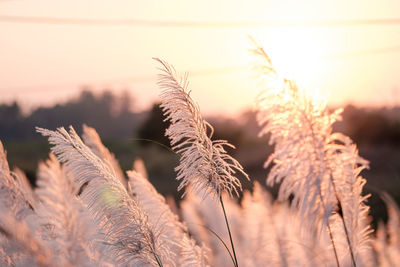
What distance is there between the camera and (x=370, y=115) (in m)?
24.4

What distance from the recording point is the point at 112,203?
1748mm

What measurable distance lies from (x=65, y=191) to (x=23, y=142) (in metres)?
32.5

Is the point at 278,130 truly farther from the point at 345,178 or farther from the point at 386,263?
the point at 386,263

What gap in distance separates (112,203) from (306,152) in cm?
69

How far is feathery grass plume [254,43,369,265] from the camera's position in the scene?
1.90 meters

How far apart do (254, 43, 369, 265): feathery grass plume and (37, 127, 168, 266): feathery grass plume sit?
1.59 ft

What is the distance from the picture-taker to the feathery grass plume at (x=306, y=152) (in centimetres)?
190

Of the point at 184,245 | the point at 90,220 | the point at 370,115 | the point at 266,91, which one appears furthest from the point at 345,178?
the point at 370,115

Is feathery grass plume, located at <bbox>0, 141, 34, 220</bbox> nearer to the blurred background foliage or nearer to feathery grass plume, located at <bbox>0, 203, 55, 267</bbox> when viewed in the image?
feathery grass plume, located at <bbox>0, 203, 55, 267</bbox>

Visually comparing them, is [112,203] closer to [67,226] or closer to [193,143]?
[193,143]

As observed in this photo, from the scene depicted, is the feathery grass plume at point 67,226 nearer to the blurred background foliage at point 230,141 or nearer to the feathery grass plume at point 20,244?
the feathery grass plume at point 20,244

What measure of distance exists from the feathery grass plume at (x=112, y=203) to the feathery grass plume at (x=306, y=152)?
1.59ft

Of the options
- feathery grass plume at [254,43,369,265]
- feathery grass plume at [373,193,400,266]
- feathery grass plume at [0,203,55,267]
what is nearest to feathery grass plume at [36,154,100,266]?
feathery grass plume at [0,203,55,267]

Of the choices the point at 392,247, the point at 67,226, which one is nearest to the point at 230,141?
the point at 392,247
